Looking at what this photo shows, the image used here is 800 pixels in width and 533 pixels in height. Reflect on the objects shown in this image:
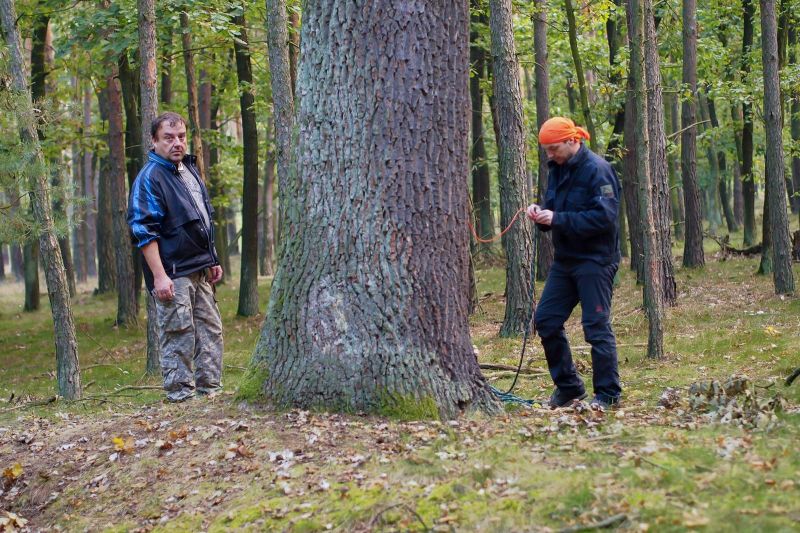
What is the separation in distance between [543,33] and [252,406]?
12.2 metres

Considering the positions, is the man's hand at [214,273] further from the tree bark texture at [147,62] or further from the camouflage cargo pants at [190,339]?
the tree bark texture at [147,62]

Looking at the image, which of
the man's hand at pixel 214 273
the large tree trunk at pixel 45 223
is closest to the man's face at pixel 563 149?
the man's hand at pixel 214 273

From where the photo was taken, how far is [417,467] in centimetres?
467

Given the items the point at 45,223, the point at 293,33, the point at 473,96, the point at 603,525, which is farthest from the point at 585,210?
the point at 473,96

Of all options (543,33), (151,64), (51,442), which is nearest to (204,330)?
(51,442)

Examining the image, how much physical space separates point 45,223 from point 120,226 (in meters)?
7.70

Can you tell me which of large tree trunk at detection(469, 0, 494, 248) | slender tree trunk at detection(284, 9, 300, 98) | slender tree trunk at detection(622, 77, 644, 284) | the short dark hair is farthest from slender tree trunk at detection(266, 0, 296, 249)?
large tree trunk at detection(469, 0, 494, 248)

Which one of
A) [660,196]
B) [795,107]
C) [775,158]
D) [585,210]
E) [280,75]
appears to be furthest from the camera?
[795,107]

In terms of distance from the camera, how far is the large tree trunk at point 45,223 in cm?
1039

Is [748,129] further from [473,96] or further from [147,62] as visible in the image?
[147,62]

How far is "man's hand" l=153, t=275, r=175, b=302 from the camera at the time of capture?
6766 mm

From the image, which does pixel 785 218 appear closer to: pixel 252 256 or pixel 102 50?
pixel 252 256

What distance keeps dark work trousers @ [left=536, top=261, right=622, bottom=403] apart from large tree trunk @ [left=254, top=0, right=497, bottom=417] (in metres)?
1.12

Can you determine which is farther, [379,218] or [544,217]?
[544,217]
